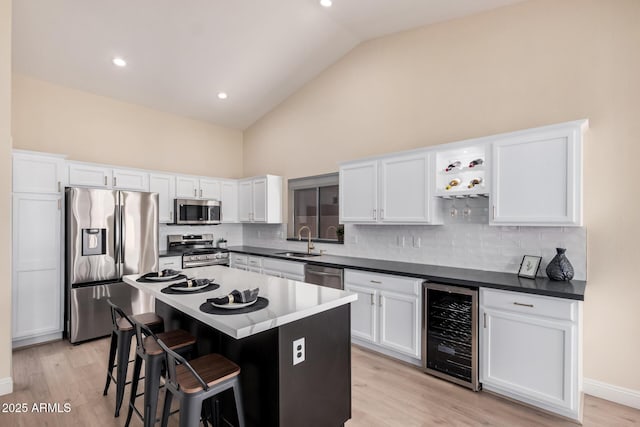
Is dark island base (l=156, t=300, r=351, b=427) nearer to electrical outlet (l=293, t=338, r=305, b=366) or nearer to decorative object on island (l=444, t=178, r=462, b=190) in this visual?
electrical outlet (l=293, t=338, r=305, b=366)

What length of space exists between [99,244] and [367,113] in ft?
12.7

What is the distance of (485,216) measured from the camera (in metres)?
3.29

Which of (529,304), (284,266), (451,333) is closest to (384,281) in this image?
(451,333)

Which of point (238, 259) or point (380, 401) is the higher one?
point (238, 259)

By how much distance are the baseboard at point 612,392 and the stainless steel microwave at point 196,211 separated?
5.25 metres

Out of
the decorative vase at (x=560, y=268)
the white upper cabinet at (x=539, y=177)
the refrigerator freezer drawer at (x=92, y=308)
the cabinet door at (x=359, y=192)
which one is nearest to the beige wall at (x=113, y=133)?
the refrigerator freezer drawer at (x=92, y=308)

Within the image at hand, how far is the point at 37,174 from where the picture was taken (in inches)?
148

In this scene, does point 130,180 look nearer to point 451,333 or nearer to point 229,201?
point 229,201

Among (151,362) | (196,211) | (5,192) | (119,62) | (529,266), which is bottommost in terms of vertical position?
(151,362)

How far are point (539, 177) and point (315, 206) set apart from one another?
10.4 feet

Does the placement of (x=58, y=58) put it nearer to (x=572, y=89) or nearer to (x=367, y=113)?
(x=367, y=113)

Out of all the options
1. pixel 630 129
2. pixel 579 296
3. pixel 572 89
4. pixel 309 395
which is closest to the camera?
pixel 309 395

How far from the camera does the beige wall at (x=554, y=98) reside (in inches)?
102

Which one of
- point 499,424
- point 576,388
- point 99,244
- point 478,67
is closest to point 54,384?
point 99,244
